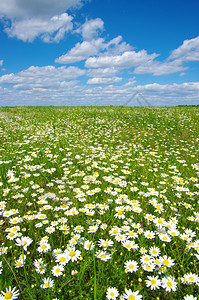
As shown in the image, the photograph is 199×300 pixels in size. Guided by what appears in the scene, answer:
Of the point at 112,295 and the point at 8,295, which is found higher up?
the point at 8,295

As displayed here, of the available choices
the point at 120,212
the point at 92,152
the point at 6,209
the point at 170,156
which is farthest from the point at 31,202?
the point at 170,156

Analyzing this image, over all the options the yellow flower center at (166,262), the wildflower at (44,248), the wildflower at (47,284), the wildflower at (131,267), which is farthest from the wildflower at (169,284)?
the wildflower at (44,248)

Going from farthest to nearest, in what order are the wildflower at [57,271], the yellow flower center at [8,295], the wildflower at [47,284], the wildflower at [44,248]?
the wildflower at [44,248]
the wildflower at [57,271]
the wildflower at [47,284]
the yellow flower center at [8,295]

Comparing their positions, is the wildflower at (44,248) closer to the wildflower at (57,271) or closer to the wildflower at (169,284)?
the wildflower at (57,271)

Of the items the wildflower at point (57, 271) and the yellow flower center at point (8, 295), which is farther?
the wildflower at point (57, 271)

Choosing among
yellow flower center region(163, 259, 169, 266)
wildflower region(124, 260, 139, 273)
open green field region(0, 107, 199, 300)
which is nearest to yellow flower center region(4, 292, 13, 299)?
open green field region(0, 107, 199, 300)

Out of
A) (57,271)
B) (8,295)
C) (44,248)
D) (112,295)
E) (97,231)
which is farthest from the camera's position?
(97,231)

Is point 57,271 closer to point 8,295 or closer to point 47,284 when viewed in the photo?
point 47,284

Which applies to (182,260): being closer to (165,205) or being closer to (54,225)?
(165,205)

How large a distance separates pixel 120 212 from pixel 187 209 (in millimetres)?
1631

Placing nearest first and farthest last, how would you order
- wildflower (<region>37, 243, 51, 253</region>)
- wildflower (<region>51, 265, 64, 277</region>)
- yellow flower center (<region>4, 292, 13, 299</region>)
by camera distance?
yellow flower center (<region>4, 292, 13, 299</region>)
wildflower (<region>51, 265, 64, 277</region>)
wildflower (<region>37, 243, 51, 253</region>)

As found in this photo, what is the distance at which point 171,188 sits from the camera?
13.6ft

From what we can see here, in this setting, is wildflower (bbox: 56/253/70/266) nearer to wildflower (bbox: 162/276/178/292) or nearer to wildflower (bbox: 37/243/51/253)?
wildflower (bbox: 37/243/51/253)

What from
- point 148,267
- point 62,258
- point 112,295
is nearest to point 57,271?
point 62,258
